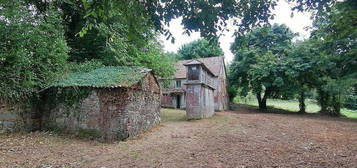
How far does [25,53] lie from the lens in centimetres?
1012

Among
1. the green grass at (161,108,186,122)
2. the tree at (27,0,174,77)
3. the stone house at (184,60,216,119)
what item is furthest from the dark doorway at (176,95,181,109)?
the tree at (27,0,174,77)

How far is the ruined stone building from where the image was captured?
10305 millimetres

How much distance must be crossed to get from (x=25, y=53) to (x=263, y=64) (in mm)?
23205

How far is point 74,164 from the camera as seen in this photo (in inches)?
266

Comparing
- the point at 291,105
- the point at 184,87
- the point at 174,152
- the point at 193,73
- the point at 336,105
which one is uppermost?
the point at 193,73

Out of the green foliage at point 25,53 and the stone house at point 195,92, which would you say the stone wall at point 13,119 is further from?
the stone house at point 195,92

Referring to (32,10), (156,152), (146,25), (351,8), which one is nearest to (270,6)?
(351,8)

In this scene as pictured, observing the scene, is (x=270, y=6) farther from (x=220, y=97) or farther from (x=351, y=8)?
(x=220, y=97)

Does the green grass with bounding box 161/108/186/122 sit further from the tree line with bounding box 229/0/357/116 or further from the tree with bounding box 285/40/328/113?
the tree with bounding box 285/40/328/113

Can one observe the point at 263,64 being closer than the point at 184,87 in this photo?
Yes

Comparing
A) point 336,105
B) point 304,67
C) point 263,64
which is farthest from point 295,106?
point 304,67

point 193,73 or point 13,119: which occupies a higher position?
point 193,73

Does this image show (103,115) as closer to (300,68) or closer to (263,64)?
(300,68)

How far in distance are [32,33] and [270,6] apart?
32.7 feet
